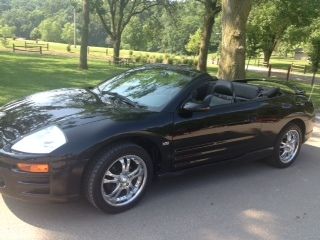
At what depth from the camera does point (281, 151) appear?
20.1ft

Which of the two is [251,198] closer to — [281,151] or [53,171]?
[281,151]

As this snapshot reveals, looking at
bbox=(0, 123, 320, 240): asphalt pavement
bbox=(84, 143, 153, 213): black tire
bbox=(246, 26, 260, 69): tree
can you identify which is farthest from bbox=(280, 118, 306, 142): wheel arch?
bbox=(246, 26, 260, 69): tree

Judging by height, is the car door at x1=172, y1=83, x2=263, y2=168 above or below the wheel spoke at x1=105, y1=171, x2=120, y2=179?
above

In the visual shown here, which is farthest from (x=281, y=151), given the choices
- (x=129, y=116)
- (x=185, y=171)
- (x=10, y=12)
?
(x=10, y=12)

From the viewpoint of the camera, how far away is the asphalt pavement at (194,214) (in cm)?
387

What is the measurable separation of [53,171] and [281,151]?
3.55 m

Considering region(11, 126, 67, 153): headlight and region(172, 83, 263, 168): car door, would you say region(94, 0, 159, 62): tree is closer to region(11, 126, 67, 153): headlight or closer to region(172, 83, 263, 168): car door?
region(172, 83, 263, 168): car door

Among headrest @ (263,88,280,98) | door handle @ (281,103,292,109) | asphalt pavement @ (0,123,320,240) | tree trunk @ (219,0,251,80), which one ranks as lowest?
asphalt pavement @ (0,123,320,240)

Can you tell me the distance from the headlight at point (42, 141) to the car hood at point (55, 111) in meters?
0.10

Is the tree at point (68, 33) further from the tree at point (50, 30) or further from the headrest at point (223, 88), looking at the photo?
the headrest at point (223, 88)

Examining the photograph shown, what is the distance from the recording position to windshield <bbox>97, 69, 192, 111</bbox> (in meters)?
4.83

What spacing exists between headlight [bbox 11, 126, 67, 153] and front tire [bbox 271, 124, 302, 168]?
321 centimetres

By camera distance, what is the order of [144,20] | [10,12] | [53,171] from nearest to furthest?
1. [53,171]
2. [144,20]
3. [10,12]

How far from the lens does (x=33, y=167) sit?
3.70 meters
